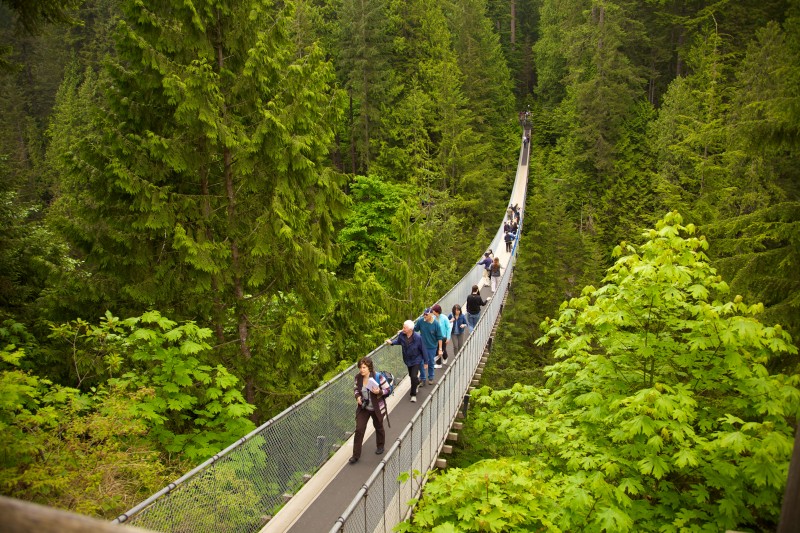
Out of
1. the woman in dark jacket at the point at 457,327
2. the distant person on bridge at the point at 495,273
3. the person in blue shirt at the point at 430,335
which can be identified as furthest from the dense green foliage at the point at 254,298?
the distant person on bridge at the point at 495,273

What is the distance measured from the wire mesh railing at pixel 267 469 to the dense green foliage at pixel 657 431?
1290 millimetres

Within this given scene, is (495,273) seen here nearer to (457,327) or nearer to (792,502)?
(457,327)

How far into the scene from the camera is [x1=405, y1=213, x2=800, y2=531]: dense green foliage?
473 cm

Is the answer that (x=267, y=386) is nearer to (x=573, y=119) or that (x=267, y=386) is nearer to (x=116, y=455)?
(x=116, y=455)

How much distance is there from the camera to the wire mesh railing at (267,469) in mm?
4461

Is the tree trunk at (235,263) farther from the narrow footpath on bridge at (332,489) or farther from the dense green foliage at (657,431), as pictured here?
the dense green foliage at (657,431)

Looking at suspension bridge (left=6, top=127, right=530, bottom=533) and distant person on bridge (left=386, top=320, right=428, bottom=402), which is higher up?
distant person on bridge (left=386, top=320, right=428, bottom=402)

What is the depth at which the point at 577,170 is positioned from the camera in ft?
109

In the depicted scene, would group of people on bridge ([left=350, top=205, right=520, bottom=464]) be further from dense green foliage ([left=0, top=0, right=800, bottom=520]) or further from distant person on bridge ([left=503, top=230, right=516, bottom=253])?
distant person on bridge ([left=503, top=230, right=516, bottom=253])

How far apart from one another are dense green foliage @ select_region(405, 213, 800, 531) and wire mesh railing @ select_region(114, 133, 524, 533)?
129cm

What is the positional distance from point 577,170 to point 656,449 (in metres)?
30.5

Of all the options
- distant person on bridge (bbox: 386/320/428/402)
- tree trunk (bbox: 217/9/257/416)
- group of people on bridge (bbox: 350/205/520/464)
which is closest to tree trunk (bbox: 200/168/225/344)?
tree trunk (bbox: 217/9/257/416)

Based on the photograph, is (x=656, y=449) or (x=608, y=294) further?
(x=608, y=294)

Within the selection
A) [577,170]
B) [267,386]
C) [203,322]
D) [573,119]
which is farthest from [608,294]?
[573,119]
